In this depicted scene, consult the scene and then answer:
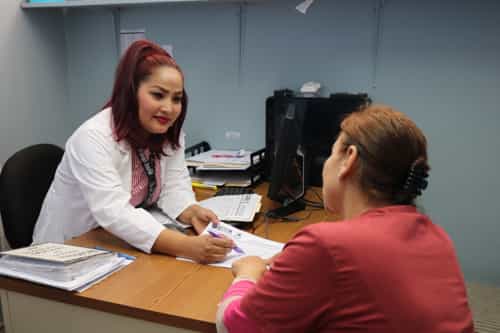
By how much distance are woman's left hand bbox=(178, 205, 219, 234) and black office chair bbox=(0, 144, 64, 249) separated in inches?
23.1

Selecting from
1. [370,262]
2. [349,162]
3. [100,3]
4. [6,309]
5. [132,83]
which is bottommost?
[6,309]

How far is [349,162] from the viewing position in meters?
0.67

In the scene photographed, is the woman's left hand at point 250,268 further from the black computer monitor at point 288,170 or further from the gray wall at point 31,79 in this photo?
the gray wall at point 31,79

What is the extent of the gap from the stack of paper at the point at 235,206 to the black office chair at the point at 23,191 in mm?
641

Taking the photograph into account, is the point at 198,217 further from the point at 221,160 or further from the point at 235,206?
the point at 221,160

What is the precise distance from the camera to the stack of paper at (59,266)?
0.89 meters

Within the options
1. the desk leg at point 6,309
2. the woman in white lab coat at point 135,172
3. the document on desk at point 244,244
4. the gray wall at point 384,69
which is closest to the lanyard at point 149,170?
the woman in white lab coat at point 135,172

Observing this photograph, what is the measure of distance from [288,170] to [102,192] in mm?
626

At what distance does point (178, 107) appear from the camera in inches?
51.5

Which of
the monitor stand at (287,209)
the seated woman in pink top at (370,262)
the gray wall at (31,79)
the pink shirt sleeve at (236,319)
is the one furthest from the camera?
the gray wall at (31,79)

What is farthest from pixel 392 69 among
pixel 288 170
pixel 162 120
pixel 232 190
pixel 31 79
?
pixel 31 79

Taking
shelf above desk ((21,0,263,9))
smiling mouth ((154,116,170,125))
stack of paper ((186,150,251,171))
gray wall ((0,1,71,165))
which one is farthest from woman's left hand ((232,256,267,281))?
gray wall ((0,1,71,165))

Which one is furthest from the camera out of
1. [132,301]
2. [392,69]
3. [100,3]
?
[100,3]

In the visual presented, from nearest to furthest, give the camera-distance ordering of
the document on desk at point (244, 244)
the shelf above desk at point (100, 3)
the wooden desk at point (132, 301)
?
the wooden desk at point (132, 301) → the document on desk at point (244, 244) → the shelf above desk at point (100, 3)
